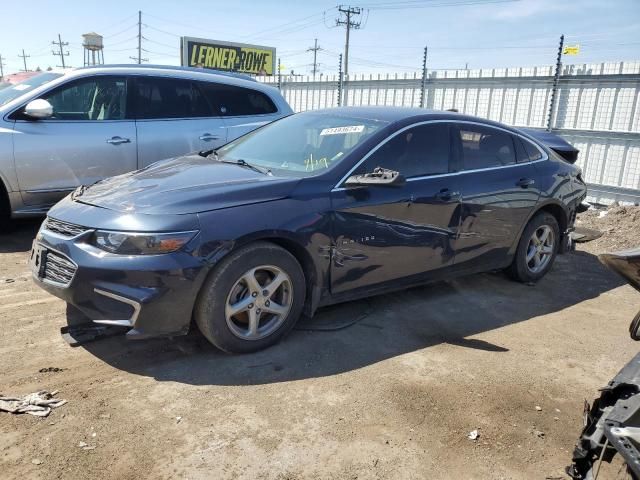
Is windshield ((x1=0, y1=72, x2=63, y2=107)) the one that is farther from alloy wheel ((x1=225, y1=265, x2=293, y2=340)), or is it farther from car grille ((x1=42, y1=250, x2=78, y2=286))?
alloy wheel ((x1=225, y1=265, x2=293, y2=340))

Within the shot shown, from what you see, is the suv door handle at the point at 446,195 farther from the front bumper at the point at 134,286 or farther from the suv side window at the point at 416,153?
the front bumper at the point at 134,286

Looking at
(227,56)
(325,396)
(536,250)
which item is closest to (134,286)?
(325,396)

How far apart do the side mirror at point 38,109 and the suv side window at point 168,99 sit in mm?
988

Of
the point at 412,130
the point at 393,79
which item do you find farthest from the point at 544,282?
the point at 393,79

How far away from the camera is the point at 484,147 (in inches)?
193

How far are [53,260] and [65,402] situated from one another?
94 cm

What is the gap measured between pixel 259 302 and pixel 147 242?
0.82 metres

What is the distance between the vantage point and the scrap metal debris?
2.88 meters

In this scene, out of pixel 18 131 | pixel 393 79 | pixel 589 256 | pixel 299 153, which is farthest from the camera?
pixel 393 79

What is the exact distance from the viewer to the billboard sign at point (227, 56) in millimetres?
27594

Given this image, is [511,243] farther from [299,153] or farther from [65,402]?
[65,402]

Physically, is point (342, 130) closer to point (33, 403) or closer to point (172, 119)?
point (33, 403)

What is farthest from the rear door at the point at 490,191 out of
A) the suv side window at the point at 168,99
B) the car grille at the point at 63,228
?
the suv side window at the point at 168,99

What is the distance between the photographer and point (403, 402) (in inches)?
125
